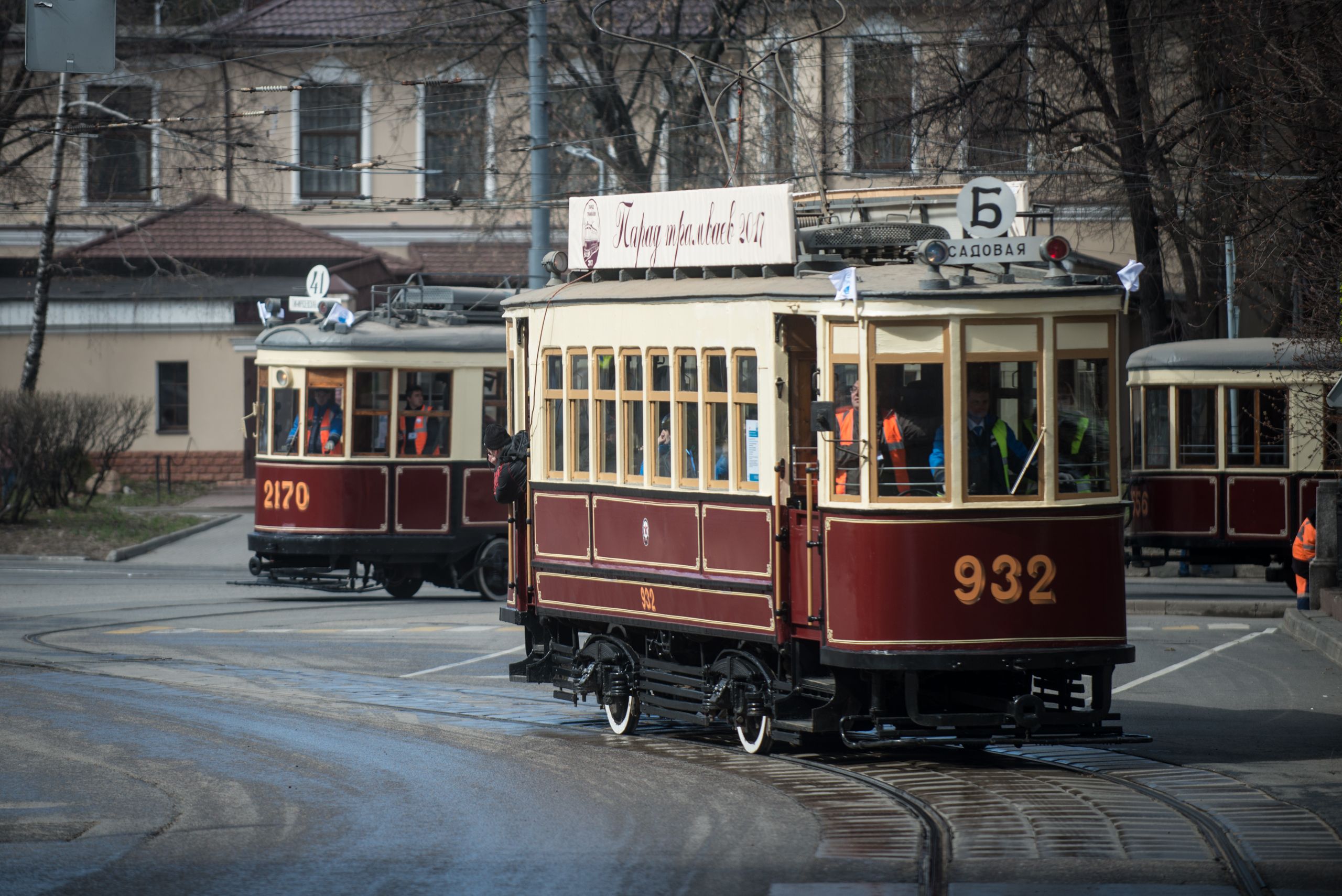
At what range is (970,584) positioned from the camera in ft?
35.6

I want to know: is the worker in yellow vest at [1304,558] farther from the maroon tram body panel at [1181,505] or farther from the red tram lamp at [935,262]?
the red tram lamp at [935,262]

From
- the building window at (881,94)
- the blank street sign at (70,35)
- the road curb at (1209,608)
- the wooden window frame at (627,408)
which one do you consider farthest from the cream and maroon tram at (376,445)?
the wooden window frame at (627,408)

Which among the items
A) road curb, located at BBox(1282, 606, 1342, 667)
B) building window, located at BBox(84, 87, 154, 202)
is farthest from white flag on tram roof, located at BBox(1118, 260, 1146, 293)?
building window, located at BBox(84, 87, 154, 202)

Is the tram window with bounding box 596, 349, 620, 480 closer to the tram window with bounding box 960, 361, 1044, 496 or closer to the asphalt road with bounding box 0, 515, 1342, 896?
the asphalt road with bounding box 0, 515, 1342, 896

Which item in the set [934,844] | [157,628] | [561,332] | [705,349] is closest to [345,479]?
[157,628]

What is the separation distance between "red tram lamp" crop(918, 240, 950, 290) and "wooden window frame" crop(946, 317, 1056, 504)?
Result: 0.24 meters

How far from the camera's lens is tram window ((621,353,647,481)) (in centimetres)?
1280

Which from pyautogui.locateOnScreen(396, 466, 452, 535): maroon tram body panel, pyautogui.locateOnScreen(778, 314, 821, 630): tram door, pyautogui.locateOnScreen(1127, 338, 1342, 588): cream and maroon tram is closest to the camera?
pyautogui.locateOnScreen(778, 314, 821, 630): tram door

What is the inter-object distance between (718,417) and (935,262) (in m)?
1.82

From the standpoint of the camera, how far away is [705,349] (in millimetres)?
12172

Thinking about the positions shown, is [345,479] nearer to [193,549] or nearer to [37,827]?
[193,549]

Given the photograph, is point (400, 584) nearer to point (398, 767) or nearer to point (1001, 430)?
point (398, 767)

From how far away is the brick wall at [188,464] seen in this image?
4066 cm

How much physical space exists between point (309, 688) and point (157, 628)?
489cm
